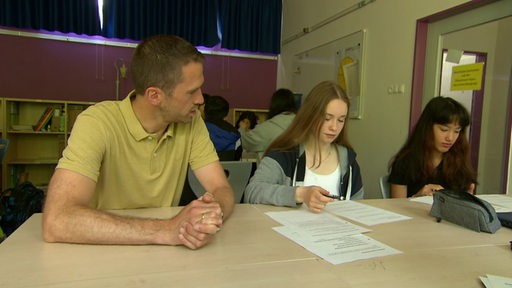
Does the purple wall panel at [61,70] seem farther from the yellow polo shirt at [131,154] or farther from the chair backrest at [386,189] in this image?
the yellow polo shirt at [131,154]

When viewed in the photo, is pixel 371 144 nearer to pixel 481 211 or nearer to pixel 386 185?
pixel 386 185

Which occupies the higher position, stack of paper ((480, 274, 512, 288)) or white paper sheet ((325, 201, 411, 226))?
stack of paper ((480, 274, 512, 288))

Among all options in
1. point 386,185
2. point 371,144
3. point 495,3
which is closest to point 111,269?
point 386,185

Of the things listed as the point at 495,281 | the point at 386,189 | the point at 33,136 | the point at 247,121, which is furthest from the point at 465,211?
the point at 33,136

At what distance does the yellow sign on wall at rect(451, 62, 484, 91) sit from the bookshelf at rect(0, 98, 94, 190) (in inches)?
158

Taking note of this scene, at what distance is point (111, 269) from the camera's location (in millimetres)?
745

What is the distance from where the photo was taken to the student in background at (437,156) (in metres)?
1.89

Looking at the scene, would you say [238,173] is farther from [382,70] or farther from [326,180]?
[382,70]

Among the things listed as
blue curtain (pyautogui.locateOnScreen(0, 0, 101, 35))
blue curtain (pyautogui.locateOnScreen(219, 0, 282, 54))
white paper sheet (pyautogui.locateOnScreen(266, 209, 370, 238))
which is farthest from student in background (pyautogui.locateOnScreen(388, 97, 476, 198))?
blue curtain (pyautogui.locateOnScreen(0, 0, 101, 35))

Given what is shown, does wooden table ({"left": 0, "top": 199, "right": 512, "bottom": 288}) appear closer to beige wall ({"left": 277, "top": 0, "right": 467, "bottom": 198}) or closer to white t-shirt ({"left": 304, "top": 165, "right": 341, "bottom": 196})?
white t-shirt ({"left": 304, "top": 165, "right": 341, "bottom": 196})

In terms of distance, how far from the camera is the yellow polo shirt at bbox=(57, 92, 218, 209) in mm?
1151

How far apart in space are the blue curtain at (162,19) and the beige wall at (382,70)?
1.87m

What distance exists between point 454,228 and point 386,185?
0.84 metres

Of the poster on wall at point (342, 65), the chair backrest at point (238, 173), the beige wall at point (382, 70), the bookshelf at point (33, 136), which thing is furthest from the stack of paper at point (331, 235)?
the bookshelf at point (33, 136)
